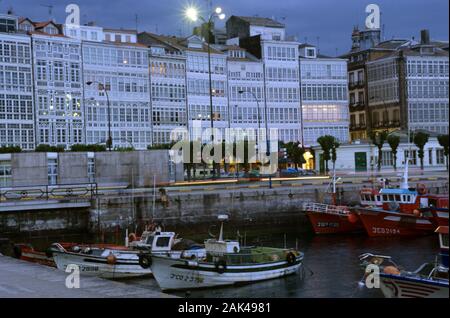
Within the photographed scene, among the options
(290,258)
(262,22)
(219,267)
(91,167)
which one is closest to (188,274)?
(219,267)

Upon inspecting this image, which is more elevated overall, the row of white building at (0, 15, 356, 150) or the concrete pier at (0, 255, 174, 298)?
the row of white building at (0, 15, 356, 150)

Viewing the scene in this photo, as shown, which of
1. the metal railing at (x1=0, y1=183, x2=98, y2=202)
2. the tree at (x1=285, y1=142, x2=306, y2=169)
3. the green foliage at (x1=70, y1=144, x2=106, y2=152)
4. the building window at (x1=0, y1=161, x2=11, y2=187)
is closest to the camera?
the metal railing at (x1=0, y1=183, x2=98, y2=202)

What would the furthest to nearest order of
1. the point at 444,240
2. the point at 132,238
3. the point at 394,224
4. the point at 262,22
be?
the point at 262,22 → the point at 394,224 → the point at 132,238 → the point at 444,240

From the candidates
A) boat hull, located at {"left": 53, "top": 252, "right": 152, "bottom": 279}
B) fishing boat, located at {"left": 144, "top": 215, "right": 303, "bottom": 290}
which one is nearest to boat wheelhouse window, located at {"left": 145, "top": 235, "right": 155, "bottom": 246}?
boat hull, located at {"left": 53, "top": 252, "right": 152, "bottom": 279}

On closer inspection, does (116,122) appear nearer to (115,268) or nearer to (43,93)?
(43,93)

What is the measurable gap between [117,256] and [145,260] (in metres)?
2.29

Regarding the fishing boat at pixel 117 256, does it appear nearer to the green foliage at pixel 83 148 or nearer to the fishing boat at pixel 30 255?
the fishing boat at pixel 30 255

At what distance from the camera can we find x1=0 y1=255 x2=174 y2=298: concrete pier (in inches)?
723

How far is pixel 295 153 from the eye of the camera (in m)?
88.5

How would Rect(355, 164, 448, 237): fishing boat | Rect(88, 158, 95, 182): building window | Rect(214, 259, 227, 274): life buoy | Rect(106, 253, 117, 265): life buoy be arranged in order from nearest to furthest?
Rect(214, 259, 227, 274): life buoy → Rect(106, 253, 117, 265): life buoy → Rect(355, 164, 448, 237): fishing boat → Rect(88, 158, 95, 182): building window

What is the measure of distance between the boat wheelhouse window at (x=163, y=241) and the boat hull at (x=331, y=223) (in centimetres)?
1892

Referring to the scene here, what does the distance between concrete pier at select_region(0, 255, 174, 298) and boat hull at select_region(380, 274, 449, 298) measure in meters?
6.72

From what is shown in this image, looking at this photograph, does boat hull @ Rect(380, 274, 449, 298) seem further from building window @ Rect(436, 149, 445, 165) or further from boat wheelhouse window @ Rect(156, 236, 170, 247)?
building window @ Rect(436, 149, 445, 165)

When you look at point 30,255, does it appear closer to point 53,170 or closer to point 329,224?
point 329,224
